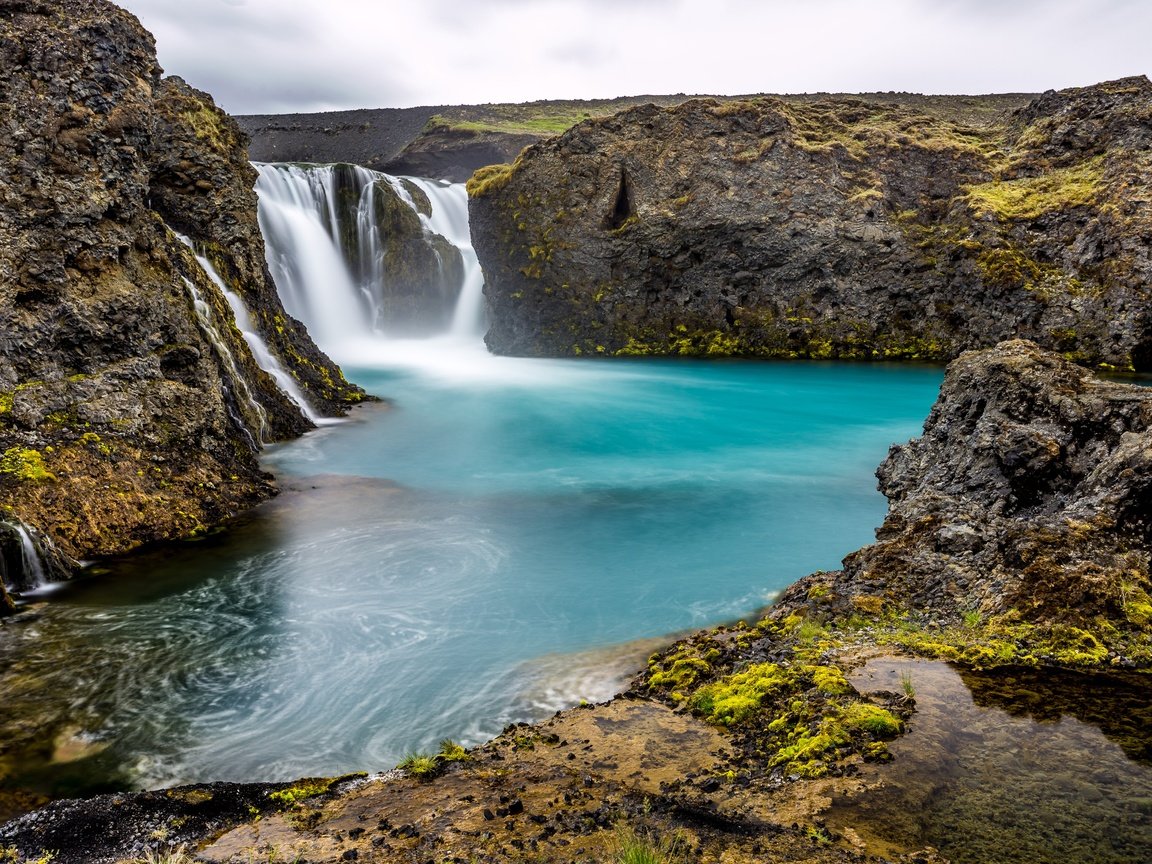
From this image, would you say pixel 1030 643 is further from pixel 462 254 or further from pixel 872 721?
pixel 462 254

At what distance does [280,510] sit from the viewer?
11094mm

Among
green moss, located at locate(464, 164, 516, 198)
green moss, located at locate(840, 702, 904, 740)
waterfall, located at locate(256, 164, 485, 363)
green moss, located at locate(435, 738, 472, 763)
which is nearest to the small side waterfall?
green moss, located at locate(435, 738, 472, 763)

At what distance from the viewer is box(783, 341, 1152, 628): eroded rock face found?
4961mm

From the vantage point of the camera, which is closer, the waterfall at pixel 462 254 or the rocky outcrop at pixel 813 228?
the rocky outcrop at pixel 813 228

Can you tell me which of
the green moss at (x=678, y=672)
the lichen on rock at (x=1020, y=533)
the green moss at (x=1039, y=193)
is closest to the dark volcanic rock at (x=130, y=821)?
the green moss at (x=678, y=672)

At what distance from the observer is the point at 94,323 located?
1010 cm

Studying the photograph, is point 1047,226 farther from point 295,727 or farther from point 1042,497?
point 295,727

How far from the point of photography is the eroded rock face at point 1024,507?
4.96m

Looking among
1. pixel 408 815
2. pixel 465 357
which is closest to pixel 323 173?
pixel 465 357

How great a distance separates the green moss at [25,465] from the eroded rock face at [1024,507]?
853cm

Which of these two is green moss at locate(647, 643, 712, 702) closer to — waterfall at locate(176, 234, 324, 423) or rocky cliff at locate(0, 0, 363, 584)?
rocky cliff at locate(0, 0, 363, 584)

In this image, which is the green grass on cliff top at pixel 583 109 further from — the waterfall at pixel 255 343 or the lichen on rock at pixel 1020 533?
the lichen on rock at pixel 1020 533

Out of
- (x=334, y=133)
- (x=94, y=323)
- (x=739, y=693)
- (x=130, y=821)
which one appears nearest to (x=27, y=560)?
(x=94, y=323)

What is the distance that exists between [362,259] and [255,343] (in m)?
19.0
